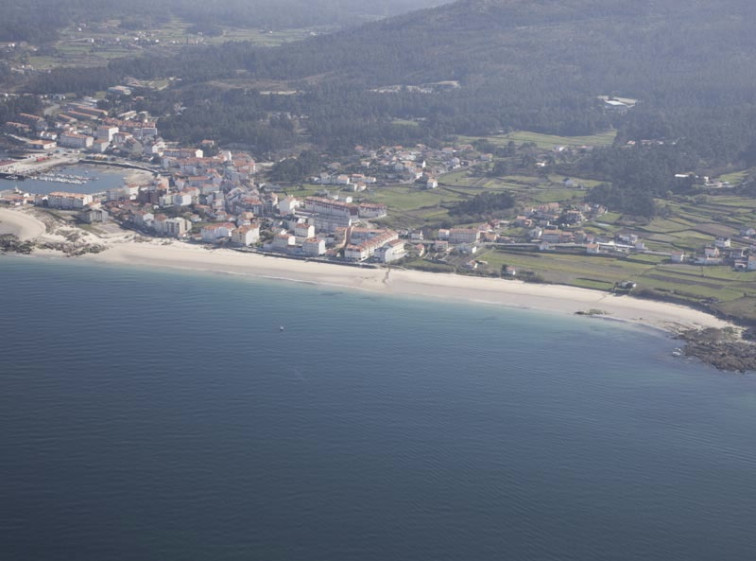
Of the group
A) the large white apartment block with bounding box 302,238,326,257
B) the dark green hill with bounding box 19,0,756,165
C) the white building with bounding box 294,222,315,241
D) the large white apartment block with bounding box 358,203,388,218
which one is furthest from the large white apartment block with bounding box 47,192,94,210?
the dark green hill with bounding box 19,0,756,165

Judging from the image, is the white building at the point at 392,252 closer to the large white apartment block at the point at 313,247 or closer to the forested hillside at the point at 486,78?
the large white apartment block at the point at 313,247

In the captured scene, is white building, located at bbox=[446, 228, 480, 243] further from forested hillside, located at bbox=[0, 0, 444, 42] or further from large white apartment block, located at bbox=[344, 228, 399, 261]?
forested hillside, located at bbox=[0, 0, 444, 42]

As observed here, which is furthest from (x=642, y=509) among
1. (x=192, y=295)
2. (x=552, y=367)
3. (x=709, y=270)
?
(x=709, y=270)

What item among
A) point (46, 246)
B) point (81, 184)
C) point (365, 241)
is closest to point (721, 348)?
point (365, 241)

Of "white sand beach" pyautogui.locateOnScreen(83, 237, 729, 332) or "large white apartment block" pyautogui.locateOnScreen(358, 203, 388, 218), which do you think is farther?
"large white apartment block" pyautogui.locateOnScreen(358, 203, 388, 218)

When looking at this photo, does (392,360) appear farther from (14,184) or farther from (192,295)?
(14,184)

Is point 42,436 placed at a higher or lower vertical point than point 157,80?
lower
